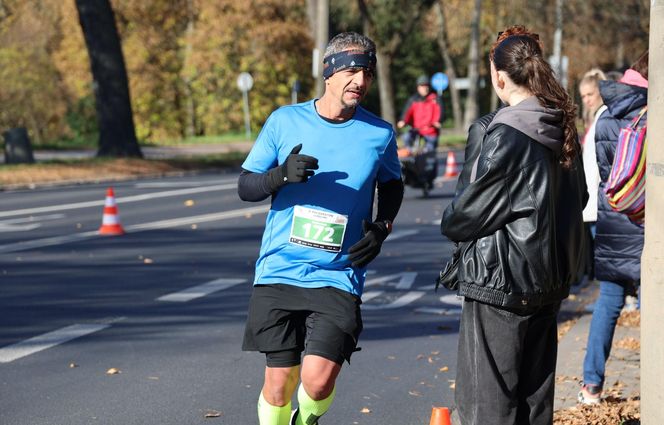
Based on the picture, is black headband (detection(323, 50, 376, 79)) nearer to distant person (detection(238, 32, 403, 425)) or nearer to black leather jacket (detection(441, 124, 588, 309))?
distant person (detection(238, 32, 403, 425))

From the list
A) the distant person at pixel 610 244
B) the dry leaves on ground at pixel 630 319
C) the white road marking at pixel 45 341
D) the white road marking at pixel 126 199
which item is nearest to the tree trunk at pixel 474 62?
the white road marking at pixel 126 199

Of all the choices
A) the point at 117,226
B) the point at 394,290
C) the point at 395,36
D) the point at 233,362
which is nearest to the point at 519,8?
the point at 395,36

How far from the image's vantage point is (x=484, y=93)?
261 feet

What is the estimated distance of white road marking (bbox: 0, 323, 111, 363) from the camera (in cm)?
796

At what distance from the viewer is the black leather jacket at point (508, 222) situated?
4.29 m

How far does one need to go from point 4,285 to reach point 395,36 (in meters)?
38.8

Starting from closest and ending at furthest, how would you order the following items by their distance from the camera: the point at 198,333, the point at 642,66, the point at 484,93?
the point at 642,66
the point at 198,333
the point at 484,93

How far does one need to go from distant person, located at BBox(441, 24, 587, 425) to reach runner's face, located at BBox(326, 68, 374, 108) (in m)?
0.63

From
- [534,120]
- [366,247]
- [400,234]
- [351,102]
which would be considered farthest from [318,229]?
[400,234]

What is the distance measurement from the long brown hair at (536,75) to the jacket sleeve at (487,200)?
0.85ft

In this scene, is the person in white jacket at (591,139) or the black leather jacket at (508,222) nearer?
the black leather jacket at (508,222)

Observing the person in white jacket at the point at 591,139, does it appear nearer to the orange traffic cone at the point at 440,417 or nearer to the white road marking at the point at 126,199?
the orange traffic cone at the point at 440,417

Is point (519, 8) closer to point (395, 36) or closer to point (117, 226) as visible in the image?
point (395, 36)

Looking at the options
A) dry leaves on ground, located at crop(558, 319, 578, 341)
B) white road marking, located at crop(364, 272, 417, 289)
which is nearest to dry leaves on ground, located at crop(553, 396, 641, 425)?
dry leaves on ground, located at crop(558, 319, 578, 341)
